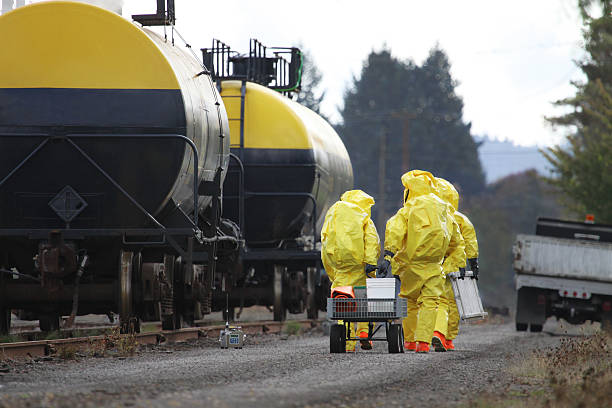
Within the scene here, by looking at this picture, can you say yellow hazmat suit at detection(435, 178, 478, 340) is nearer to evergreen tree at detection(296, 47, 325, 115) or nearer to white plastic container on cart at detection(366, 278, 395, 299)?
white plastic container on cart at detection(366, 278, 395, 299)

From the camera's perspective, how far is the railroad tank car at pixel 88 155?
11289 millimetres

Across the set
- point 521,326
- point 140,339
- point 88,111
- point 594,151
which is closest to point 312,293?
point 521,326

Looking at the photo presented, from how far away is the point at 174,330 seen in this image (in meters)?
14.8

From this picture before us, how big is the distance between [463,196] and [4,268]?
7193cm

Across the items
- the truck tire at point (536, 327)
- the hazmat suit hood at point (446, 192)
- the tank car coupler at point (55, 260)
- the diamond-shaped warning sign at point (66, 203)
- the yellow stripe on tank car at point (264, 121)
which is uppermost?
the yellow stripe on tank car at point (264, 121)

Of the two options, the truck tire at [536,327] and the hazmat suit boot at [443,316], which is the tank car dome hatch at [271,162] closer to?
the hazmat suit boot at [443,316]

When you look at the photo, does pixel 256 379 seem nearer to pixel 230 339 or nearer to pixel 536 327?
pixel 230 339

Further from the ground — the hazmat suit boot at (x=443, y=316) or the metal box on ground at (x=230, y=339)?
the hazmat suit boot at (x=443, y=316)

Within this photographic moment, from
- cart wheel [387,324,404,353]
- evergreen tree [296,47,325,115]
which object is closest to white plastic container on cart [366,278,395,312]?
cart wheel [387,324,404,353]

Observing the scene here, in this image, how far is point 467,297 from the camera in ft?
44.4

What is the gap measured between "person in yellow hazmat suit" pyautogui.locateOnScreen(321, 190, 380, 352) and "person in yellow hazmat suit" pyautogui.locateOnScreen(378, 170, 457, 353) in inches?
9.4

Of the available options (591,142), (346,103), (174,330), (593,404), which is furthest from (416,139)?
(593,404)

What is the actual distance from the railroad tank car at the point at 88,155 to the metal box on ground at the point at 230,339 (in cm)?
187

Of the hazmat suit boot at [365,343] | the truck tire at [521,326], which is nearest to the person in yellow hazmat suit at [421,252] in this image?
the hazmat suit boot at [365,343]
